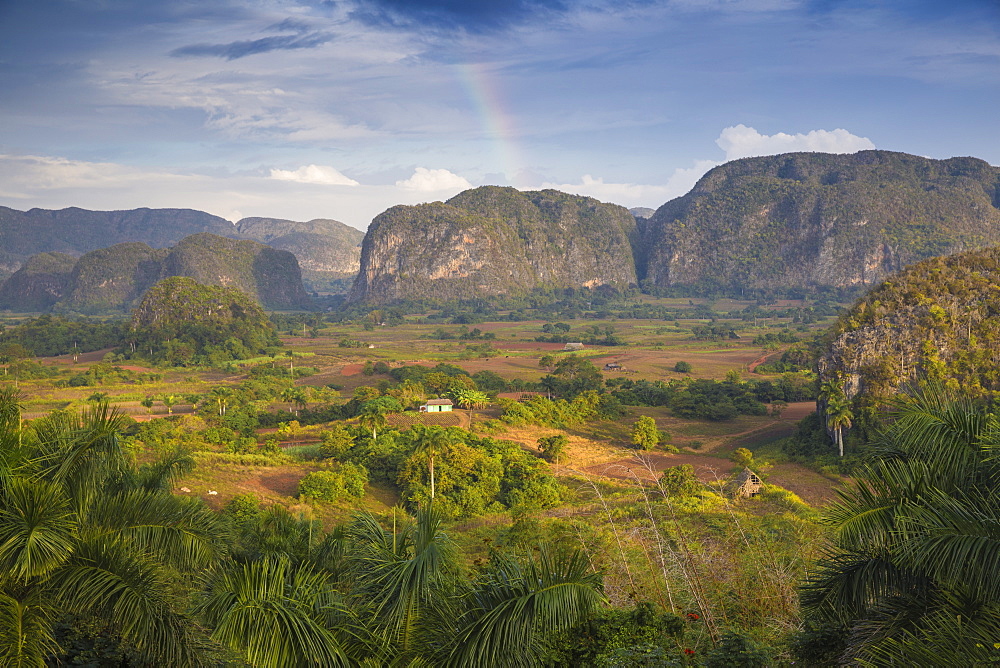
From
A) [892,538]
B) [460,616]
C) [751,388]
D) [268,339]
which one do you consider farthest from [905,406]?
[268,339]

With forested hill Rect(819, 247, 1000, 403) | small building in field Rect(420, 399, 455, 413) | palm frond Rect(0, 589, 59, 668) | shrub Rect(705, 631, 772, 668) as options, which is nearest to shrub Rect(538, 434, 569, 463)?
small building in field Rect(420, 399, 455, 413)

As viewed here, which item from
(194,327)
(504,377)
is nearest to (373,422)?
(504,377)

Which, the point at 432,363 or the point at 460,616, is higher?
the point at 460,616

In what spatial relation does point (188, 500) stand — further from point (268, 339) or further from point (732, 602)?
point (268, 339)

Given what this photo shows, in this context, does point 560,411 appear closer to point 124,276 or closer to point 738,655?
point 738,655

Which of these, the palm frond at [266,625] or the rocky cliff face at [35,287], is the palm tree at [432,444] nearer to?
the palm frond at [266,625]

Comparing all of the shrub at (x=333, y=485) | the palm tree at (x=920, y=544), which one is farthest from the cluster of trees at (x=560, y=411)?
the palm tree at (x=920, y=544)
